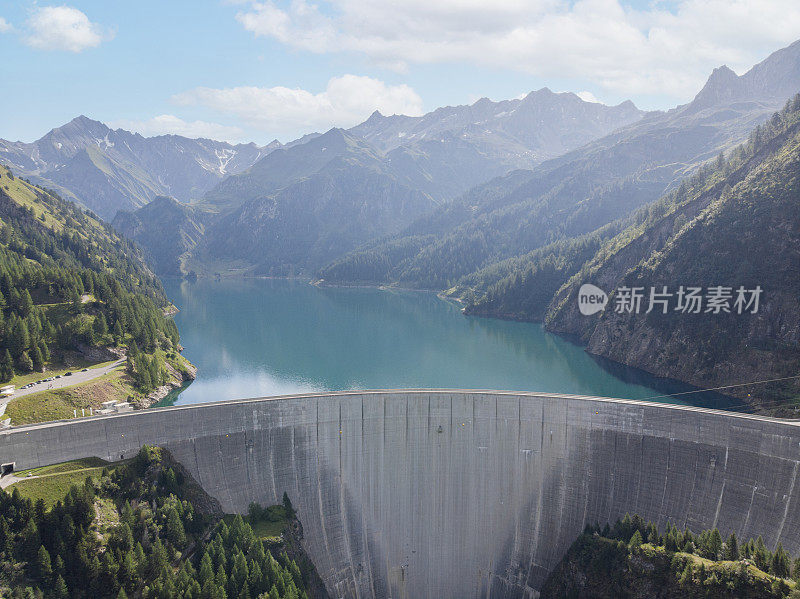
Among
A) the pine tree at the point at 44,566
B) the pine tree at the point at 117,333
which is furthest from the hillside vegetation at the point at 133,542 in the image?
the pine tree at the point at 117,333

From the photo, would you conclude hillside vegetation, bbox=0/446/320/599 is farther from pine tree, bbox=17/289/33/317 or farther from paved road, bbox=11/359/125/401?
pine tree, bbox=17/289/33/317

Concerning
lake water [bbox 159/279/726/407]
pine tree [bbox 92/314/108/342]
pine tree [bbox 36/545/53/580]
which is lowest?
lake water [bbox 159/279/726/407]

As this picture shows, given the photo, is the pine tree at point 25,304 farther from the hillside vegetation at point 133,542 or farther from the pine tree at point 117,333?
the hillside vegetation at point 133,542

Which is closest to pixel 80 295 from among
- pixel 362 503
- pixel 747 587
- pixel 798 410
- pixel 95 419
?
pixel 95 419

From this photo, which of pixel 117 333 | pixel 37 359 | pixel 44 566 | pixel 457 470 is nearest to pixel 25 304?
pixel 37 359

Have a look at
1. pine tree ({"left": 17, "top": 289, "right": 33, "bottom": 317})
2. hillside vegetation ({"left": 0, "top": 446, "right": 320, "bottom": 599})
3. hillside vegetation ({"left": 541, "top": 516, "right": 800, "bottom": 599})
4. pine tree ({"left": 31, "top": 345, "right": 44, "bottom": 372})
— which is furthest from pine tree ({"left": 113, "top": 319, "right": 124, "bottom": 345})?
hillside vegetation ({"left": 541, "top": 516, "right": 800, "bottom": 599})

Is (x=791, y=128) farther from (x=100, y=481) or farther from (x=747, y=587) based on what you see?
(x=100, y=481)

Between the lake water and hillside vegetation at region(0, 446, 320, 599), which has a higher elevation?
hillside vegetation at region(0, 446, 320, 599)
